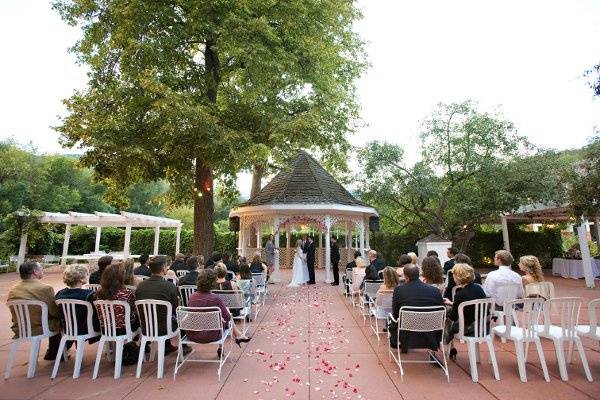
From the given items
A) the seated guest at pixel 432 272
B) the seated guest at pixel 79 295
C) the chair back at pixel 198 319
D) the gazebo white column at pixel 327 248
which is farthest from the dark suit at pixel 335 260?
the seated guest at pixel 79 295

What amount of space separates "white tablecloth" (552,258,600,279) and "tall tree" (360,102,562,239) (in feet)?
14.6

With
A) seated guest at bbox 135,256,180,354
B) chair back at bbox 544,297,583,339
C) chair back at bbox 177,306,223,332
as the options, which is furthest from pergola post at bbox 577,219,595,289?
seated guest at bbox 135,256,180,354

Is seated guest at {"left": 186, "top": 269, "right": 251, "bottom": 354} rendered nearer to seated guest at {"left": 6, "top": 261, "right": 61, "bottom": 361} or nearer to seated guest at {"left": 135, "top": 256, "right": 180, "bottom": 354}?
seated guest at {"left": 135, "top": 256, "right": 180, "bottom": 354}

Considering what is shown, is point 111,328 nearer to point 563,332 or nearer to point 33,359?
point 33,359

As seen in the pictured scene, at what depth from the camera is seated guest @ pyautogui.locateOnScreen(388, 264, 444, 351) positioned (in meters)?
4.64

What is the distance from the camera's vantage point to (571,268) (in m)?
17.2

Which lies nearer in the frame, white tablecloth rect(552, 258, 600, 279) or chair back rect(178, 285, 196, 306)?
chair back rect(178, 285, 196, 306)

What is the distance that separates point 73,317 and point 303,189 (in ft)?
39.2

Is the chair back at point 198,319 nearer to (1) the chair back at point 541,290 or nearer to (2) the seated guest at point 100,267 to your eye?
(2) the seated guest at point 100,267

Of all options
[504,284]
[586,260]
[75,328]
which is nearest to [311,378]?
[75,328]

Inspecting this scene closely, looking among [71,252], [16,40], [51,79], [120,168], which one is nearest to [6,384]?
[120,168]

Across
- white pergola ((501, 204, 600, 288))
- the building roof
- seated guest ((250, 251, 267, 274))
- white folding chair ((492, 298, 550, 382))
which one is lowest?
white folding chair ((492, 298, 550, 382))

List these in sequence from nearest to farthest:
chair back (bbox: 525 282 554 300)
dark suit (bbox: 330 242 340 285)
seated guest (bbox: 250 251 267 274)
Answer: chair back (bbox: 525 282 554 300) < seated guest (bbox: 250 251 267 274) < dark suit (bbox: 330 242 340 285)

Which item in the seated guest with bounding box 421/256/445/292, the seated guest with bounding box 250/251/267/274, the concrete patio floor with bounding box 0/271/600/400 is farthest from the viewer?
the seated guest with bounding box 250/251/267/274
